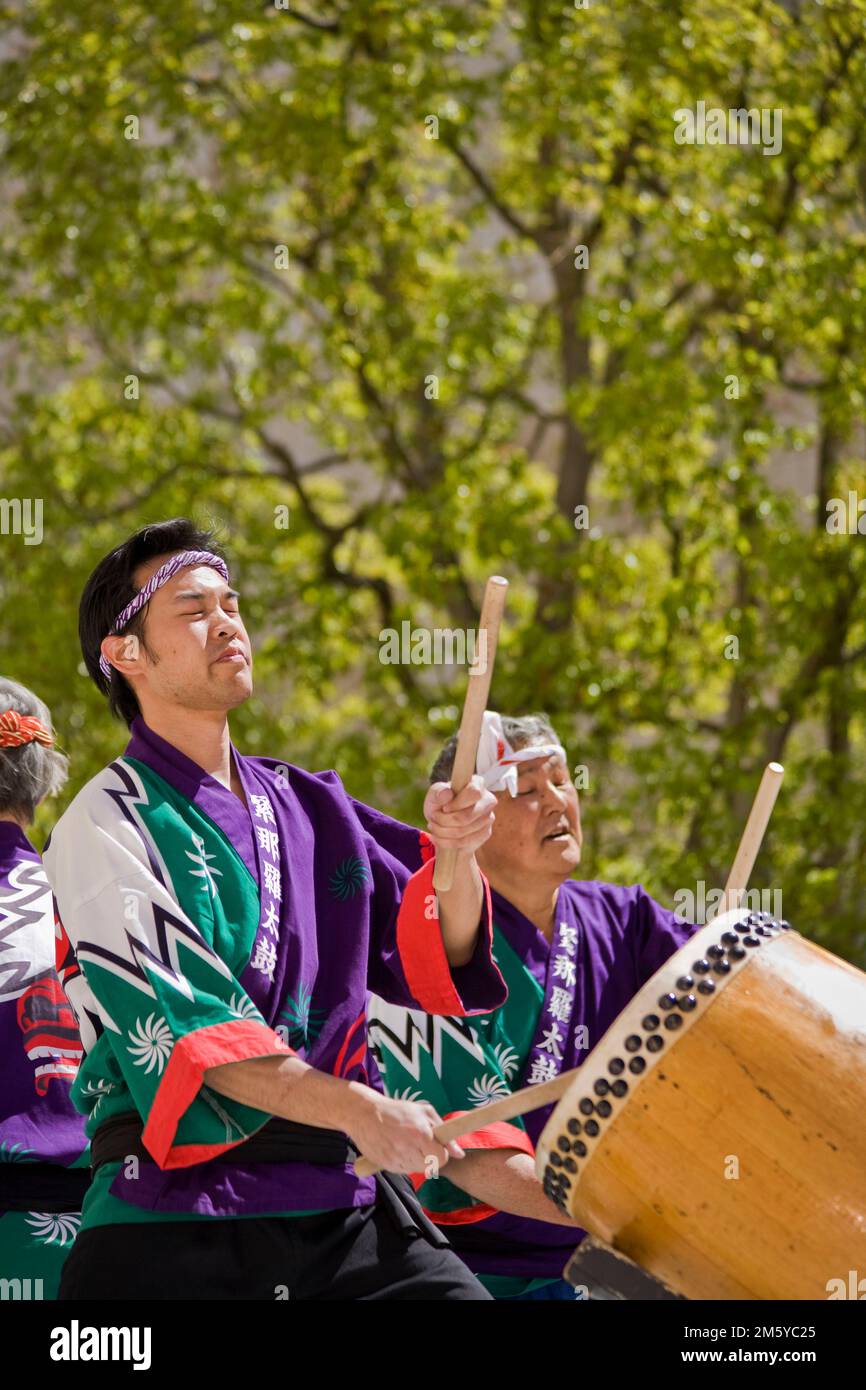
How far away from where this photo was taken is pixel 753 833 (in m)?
2.16

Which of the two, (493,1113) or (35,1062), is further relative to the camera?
→ (35,1062)

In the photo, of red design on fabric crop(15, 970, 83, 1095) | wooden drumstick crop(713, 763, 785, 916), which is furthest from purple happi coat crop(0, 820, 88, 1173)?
wooden drumstick crop(713, 763, 785, 916)

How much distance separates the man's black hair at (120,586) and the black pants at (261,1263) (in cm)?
68

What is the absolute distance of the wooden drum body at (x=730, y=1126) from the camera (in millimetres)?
1869

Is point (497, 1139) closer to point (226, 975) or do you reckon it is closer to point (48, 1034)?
point (226, 975)

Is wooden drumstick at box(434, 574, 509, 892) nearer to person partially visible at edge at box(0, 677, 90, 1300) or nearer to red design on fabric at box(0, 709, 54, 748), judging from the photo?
person partially visible at edge at box(0, 677, 90, 1300)

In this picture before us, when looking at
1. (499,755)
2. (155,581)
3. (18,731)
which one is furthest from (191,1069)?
(18,731)

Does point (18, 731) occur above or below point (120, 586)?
below

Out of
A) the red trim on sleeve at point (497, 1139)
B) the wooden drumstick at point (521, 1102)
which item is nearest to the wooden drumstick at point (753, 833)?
the wooden drumstick at point (521, 1102)

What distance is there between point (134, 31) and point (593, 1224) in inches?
201

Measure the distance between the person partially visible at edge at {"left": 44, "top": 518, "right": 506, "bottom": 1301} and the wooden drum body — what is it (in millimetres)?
199

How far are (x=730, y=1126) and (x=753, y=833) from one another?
1.33ft

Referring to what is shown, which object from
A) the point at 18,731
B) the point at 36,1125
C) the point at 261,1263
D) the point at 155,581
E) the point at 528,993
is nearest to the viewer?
the point at 261,1263

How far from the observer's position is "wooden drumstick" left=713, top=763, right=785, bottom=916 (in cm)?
213
